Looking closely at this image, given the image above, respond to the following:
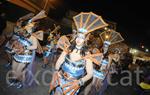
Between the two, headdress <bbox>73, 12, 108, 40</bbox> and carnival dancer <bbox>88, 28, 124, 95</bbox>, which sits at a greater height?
headdress <bbox>73, 12, 108, 40</bbox>

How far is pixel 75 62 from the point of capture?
5027mm

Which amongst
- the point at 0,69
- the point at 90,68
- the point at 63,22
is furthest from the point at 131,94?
the point at 63,22

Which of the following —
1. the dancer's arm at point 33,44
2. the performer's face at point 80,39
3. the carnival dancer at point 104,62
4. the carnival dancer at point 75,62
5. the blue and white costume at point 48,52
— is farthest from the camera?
the blue and white costume at point 48,52

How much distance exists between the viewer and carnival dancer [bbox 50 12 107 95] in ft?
16.2

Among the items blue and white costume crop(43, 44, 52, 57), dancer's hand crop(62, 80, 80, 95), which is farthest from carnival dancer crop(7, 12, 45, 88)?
blue and white costume crop(43, 44, 52, 57)

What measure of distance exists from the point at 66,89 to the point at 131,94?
933 cm

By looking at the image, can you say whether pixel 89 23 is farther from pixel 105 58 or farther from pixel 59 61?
pixel 105 58

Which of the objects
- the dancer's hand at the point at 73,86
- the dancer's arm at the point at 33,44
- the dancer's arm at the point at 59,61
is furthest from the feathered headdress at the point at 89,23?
the dancer's arm at the point at 33,44

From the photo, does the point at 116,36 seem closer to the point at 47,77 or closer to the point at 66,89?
the point at 47,77

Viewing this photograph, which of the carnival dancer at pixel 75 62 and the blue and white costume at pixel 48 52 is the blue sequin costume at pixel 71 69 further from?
the blue and white costume at pixel 48 52

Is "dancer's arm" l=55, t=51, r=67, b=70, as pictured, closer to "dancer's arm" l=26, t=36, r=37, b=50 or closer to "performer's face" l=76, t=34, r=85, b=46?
"performer's face" l=76, t=34, r=85, b=46

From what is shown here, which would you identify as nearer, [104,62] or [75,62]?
[75,62]

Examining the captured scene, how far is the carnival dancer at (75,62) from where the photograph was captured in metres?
4.94

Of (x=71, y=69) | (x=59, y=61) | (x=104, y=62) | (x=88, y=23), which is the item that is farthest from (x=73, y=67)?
(x=104, y=62)
